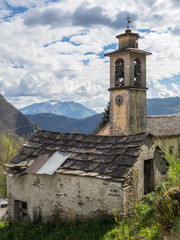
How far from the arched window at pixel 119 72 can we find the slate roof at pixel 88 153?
10.1 metres

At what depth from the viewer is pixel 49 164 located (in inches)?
407

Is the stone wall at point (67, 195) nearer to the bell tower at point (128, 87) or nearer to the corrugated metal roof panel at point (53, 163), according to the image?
the corrugated metal roof panel at point (53, 163)

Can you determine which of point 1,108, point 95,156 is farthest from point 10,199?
point 1,108

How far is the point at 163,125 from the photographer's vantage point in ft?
71.6

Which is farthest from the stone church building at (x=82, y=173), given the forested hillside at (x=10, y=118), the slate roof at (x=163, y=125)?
the forested hillside at (x=10, y=118)

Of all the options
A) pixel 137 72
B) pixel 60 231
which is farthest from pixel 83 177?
pixel 137 72

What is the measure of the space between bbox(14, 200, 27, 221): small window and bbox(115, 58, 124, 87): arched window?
1273 cm

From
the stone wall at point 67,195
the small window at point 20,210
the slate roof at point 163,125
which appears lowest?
the small window at point 20,210

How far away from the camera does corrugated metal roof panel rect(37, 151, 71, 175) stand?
32.7 ft

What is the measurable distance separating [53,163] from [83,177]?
5.70 feet

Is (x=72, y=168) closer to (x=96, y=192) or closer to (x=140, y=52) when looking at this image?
(x=96, y=192)

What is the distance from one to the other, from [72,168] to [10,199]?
156 inches

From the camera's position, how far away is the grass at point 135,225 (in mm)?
4898

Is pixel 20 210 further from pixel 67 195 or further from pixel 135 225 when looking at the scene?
pixel 135 225
